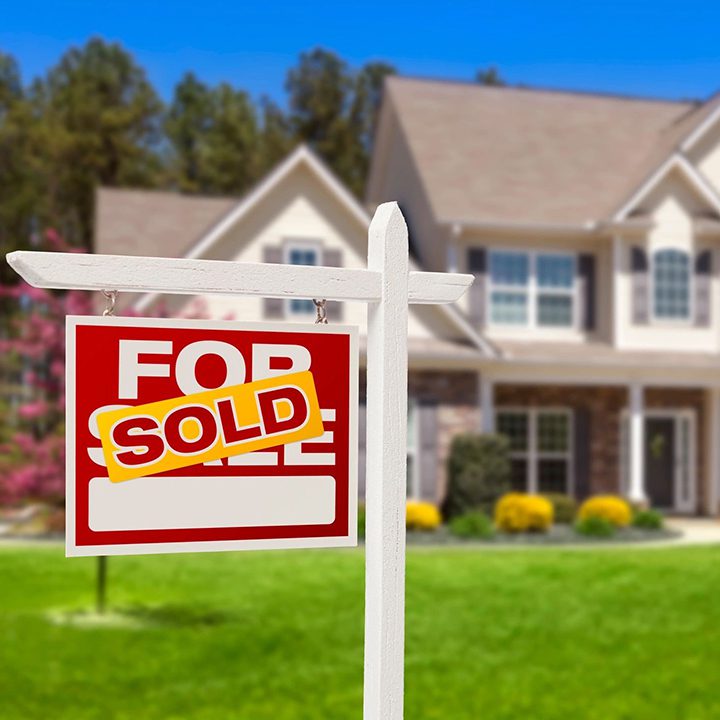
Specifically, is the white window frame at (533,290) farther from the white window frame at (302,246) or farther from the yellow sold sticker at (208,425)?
the yellow sold sticker at (208,425)

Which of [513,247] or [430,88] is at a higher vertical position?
[430,88]

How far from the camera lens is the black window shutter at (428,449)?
20047 millimetres

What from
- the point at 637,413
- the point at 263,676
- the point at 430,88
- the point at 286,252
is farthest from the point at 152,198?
the point at 263,676

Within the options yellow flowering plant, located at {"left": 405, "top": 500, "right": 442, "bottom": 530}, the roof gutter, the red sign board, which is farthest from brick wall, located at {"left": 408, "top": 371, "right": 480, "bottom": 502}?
the red sign board

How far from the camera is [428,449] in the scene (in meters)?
20.2

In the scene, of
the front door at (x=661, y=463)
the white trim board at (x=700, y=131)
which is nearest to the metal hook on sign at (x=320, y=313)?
the front door at (x=661, y=463)

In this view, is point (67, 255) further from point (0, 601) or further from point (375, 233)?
point (0, 601)

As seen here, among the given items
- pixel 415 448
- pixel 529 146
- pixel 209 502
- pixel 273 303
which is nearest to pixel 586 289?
pixel 529 146

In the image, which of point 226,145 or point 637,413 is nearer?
point 637,413

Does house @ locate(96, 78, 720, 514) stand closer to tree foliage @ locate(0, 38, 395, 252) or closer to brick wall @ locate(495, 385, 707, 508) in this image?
brick wall @ locate(495, 385, 707, 508)

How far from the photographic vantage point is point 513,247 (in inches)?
867

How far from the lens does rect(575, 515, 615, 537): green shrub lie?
18.1 metres

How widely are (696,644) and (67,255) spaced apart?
28.0 ft

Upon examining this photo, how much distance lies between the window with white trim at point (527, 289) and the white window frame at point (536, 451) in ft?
5.73
